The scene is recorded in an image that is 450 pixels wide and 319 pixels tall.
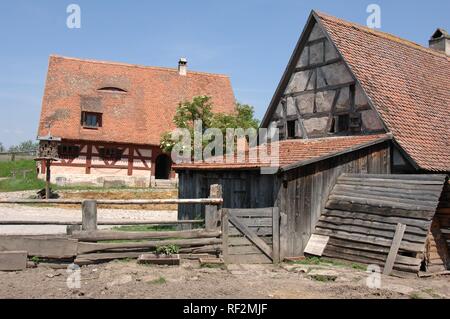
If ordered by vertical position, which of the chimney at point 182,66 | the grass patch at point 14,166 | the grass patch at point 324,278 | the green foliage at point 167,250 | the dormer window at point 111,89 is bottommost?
the grass patch at point 324,278

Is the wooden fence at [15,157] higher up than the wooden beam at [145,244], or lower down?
higher up

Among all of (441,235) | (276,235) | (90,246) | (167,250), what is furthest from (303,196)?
(90,246)

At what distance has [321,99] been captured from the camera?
50.2 feet

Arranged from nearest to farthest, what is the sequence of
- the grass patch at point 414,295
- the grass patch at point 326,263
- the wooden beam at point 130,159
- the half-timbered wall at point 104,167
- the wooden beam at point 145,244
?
the grass patch at point 414,295, the wooden beam at point 145,244, the grass patch at point 326,263, the half-timbered wall at point 104,167, the wooden beam at point 130,159

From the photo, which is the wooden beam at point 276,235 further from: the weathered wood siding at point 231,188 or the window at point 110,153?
the window at point 110,153

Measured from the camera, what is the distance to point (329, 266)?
1024cm

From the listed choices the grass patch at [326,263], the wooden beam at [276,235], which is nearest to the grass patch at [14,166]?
the wooden beam at [276,235]

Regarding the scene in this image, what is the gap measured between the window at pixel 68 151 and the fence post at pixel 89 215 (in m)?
21.6

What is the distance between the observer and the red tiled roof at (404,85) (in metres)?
12.9

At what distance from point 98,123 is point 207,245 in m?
22.9

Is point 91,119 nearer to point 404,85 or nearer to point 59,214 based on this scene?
point 59,214

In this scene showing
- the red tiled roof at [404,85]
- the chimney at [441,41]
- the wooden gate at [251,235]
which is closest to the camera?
the wooden gate at [251,235]

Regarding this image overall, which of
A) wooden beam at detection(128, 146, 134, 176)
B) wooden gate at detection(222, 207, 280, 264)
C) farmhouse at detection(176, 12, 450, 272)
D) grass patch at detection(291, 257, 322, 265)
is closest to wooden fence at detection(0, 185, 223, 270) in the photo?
wooden gate at detection(222, 207, 280, 264)
